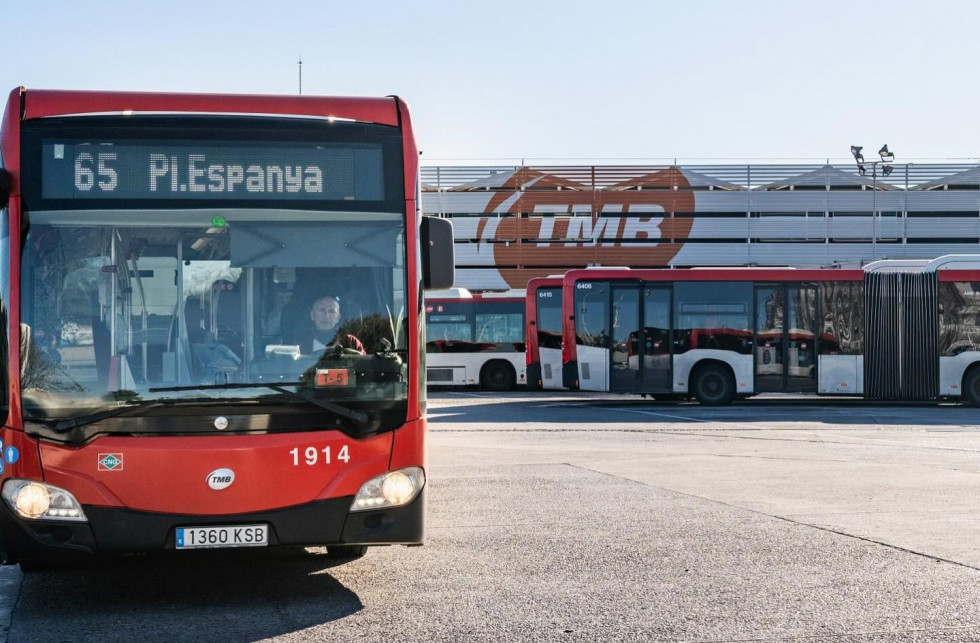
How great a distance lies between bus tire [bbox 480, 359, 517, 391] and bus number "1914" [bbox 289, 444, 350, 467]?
1067 inches

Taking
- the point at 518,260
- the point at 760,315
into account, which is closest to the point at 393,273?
the point at 760,315

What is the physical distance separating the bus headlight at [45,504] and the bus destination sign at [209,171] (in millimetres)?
1522

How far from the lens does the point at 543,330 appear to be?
29953mm

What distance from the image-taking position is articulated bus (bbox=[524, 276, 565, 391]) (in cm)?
2933

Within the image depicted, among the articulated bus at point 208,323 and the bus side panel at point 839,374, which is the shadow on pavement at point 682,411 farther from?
the articulated bus at point 208,323

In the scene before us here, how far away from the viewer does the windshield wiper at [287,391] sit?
663cm

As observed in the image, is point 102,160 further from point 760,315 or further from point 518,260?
point 518,260

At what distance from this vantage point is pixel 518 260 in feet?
206

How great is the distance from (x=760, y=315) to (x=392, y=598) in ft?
68.4

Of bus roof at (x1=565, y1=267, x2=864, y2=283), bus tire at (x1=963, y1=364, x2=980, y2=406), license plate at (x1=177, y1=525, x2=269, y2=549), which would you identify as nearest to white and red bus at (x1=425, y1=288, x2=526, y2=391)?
bus roof at (x1=565, y1=267, x2=864, y2=283)

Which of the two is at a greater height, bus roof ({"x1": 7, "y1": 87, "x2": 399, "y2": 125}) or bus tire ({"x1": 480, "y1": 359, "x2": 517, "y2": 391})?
bus roof ({"x1": 7, "y1": 87, "x2": 399, "y2": 125})

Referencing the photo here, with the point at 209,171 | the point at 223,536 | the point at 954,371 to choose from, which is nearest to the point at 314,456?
the point at 223,536

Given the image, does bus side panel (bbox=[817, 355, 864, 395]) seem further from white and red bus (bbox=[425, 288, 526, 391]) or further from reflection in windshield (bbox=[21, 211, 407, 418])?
reflection in windshield (bbox=[21, 211, 407, 418])

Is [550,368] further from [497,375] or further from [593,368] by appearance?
[497,375]
